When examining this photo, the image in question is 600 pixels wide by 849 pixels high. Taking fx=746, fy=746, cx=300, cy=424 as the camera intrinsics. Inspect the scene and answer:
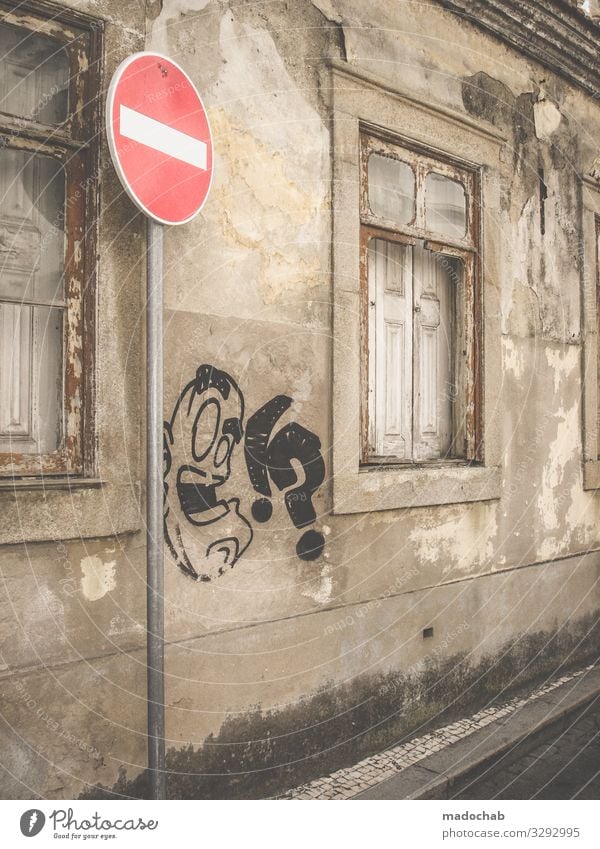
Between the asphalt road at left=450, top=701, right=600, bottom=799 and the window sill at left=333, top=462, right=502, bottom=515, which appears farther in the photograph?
the window sill at left=333, top=462, right=502, bottom=515

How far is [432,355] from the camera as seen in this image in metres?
5.08

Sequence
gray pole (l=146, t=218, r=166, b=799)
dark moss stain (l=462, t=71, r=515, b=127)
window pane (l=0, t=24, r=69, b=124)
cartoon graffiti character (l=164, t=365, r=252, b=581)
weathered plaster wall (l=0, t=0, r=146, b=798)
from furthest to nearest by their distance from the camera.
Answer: dark moss stain (l=462, t=71, r=515, b=127) < cartoon graffiti character (l=164, t=365, r=252, b=581) < window pane (l=0, t=24, r=69, b=124) < weathered plaster wall (l=0, t=0, r=146, b=798) < gray pole (l=146, t=218, r=166, b=799)

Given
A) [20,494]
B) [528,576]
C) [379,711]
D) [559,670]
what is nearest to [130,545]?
[20,494]

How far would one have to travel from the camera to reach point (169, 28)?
3.42 m

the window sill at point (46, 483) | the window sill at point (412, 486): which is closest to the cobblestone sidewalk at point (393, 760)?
the window sill at point (412, 486)

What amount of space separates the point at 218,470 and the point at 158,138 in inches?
60.7

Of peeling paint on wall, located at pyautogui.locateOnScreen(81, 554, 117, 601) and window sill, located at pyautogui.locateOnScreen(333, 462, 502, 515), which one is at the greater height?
window sill, located at pyautogui.locateOnScreen(333, 462, 502, 515)

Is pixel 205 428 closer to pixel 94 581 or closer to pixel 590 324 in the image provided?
pixel 94 581

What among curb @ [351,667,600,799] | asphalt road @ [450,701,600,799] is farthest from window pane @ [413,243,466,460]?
asphalt road @ [450,701,600,799]

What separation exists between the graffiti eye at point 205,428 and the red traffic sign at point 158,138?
38.0 inches

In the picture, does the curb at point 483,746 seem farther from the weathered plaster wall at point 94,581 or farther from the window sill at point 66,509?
the window sill at point 66,509

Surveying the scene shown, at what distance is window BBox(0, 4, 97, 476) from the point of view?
10.1 feet

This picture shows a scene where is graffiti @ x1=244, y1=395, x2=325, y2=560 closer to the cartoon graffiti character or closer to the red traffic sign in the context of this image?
the cartoon graffiti character

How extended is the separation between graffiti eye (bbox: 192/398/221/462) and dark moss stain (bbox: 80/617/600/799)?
1.34 m
